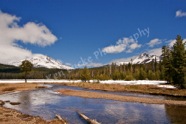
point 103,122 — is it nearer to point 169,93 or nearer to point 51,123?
point 51,123

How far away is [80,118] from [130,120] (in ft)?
20.0

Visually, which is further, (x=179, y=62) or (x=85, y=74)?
(x=85, y=74)

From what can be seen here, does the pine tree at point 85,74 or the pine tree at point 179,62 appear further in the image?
the pine tree at point 85,74

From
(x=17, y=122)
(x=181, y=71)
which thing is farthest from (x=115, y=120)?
(x=181, y=71)

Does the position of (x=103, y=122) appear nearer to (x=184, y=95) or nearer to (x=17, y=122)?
(x=17, y=122)

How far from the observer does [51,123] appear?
86.4 feet

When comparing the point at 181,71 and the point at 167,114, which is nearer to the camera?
the point at 167,114

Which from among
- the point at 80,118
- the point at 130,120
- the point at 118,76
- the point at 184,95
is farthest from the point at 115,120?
the point at 118,76

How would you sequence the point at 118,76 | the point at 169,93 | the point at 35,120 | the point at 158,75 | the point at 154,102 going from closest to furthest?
the point at 35,120 → the point at 154,102 → the point at 169,93 → the point at 158,75 → the point at 118,76

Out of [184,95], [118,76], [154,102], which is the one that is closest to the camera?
[154,102]

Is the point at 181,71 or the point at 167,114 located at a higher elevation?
the point at 181,71

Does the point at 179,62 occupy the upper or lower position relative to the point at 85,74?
upper

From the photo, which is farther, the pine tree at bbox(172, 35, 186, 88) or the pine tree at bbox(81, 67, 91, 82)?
the pine tree at bbox(81, 67, 91, 82)

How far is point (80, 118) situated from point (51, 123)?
610cm
